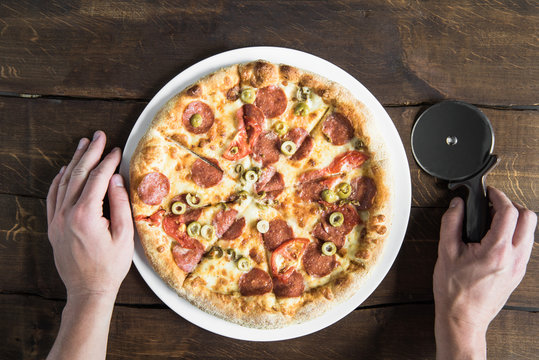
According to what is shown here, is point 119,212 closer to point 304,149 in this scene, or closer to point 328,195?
point 304,149

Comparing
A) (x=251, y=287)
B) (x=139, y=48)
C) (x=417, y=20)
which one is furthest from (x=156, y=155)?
(x=417, y=20)

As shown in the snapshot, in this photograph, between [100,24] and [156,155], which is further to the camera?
[100,24]

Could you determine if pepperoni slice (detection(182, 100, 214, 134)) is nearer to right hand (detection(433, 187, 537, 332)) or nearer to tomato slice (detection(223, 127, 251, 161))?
tomato slice (detection(223, 127, 251, 161))

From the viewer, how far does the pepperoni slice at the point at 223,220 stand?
126 inches

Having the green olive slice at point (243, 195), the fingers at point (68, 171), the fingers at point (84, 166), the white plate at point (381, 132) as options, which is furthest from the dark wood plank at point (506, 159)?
the fingers at point (68, 171)

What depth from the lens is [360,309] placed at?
344cm

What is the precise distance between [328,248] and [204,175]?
1.14 metres

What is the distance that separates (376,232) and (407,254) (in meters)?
0.54

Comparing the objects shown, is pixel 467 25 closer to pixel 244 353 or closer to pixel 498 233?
pixel 498 233

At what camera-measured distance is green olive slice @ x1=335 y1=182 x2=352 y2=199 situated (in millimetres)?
3154

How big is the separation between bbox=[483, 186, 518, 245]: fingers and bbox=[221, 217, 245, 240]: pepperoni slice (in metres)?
1.88

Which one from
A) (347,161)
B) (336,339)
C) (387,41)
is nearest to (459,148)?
(347,161)

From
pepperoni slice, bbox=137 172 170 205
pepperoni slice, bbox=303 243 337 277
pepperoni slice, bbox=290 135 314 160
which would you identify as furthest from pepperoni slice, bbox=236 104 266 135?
pepperoni slice, bbox=303 243 337 277

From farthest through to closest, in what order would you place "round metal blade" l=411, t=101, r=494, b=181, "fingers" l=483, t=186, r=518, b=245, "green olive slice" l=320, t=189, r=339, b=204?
"round metal blade" l=411, t=101, r=494, b=181
"green olive slice" l=320, t=189, r=339, b=204
"fingers" l=483, t=186, r=518, b=245
